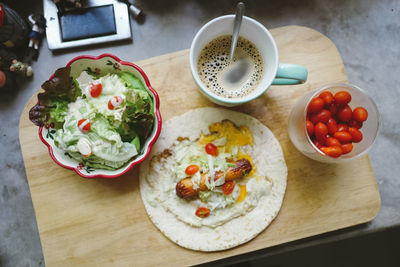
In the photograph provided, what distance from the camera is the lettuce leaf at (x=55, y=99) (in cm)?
132

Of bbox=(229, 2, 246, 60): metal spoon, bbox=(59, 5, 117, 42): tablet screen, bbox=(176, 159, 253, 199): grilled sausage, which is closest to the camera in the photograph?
bbox=(229, 2, 246, 60): metal spoon

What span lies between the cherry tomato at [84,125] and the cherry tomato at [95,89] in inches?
5.4

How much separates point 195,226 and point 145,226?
0.85 ft

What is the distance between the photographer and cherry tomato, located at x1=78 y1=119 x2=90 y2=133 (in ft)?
4.24

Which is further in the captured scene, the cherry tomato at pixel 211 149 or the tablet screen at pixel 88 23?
the tablet screen at pixel 88 23

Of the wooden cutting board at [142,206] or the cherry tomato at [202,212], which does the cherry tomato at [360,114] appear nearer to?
the wooden cutting board at [142,206]

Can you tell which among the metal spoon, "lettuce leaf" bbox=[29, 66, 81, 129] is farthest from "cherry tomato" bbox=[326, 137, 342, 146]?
"lettuce leaf" bbox=[29, 66, 81, 129]

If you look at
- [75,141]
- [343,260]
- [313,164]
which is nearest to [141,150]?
[75,141]

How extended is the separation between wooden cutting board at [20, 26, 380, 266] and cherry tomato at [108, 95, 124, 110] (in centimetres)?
29

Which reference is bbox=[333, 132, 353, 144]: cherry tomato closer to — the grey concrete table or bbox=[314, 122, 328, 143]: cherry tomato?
bbox=[314, 122, 328, 143]: cherry tomato

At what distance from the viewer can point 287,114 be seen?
1.56 m

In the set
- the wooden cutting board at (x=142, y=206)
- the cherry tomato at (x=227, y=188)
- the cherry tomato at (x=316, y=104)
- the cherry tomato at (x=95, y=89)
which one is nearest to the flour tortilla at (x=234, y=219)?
the wooden cutting board at (x=142, y=206)

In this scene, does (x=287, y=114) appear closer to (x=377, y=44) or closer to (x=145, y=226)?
(x=377, y=44)

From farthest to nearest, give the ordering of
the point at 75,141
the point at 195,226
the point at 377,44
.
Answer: the point at 377,44
the point at 195,226
the point at 75,141
